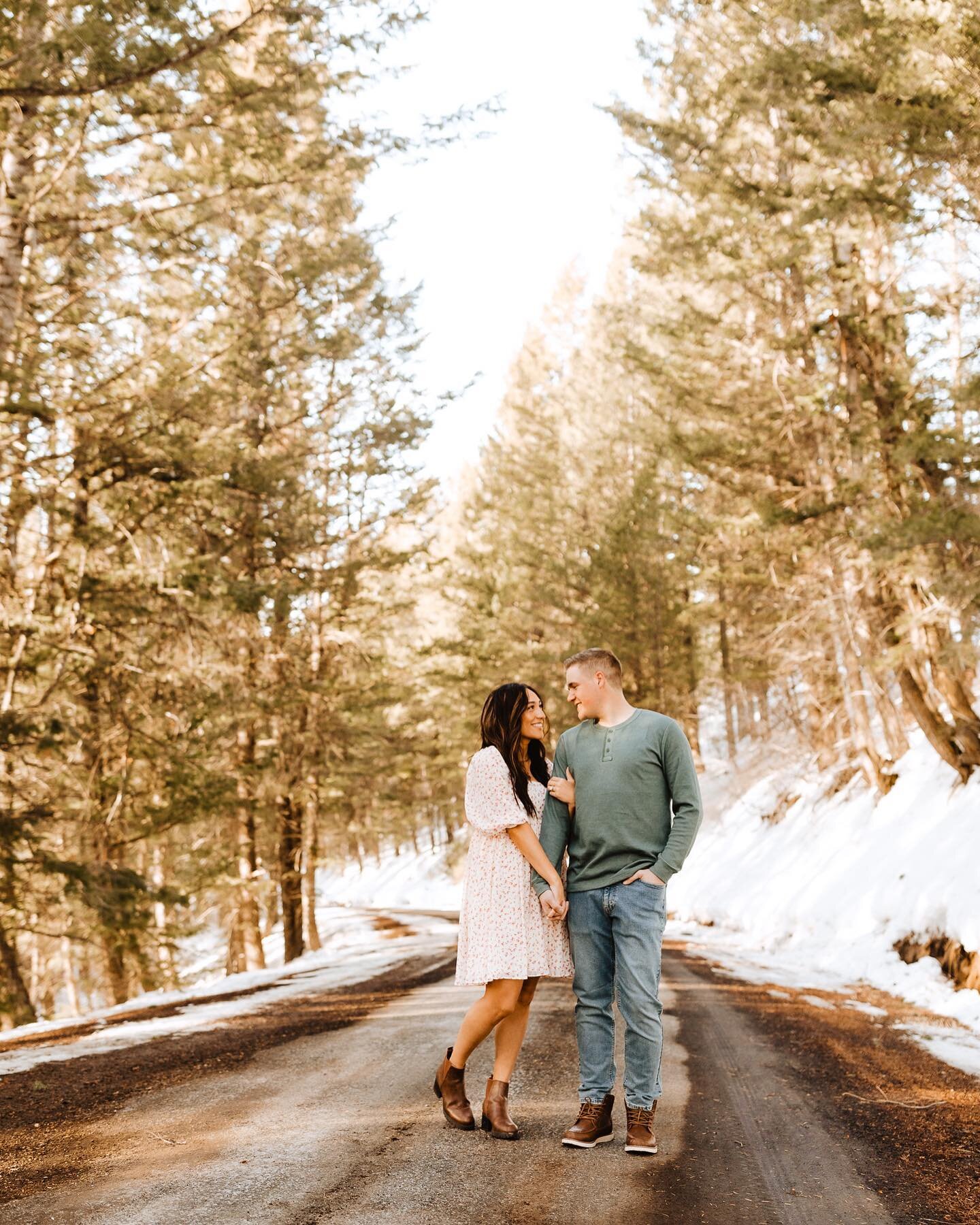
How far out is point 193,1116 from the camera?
4520 millimetres

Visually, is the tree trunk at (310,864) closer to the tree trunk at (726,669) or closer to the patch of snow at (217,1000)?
the patch of snow at (217,1000)

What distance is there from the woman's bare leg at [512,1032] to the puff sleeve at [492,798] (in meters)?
0.74

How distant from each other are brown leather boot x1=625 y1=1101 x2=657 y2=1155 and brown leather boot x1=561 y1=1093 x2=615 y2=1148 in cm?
11

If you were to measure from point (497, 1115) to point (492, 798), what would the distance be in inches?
52.2

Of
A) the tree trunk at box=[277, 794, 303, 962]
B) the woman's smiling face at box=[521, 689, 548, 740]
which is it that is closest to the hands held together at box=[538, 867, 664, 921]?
the woman's smiling face at box=[521, 689, 548, 740]

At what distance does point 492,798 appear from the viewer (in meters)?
4.33

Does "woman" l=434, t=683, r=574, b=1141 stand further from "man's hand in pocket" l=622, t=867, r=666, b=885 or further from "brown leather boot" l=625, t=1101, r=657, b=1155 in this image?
"brown leather boot" l=625, t=1101, r=657, b=1155

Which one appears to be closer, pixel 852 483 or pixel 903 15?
pixel 903 15

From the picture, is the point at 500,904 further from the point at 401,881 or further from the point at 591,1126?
the point at 401,881

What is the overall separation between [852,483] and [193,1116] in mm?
10903

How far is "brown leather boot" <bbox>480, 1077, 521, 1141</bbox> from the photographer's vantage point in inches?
162

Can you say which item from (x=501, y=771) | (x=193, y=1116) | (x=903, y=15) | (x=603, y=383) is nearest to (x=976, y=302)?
(x=903, y=15)

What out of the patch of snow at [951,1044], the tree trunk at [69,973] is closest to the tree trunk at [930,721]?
the patch of snow at [951,1044]

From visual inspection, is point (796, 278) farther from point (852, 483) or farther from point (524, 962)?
point (524, 962)
